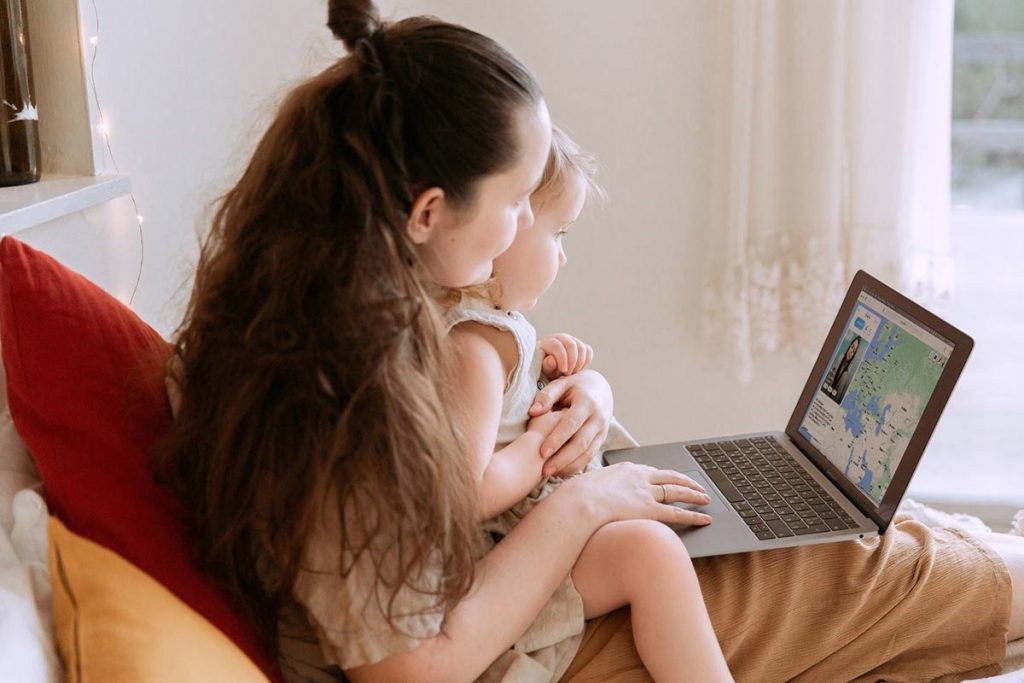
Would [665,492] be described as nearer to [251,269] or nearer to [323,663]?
[323,663]

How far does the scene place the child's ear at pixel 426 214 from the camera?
104 cm

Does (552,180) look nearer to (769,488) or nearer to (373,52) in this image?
(373,52)

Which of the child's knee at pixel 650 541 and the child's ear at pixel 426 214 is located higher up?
the child's ear at pixel 426 214

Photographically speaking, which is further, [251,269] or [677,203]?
[677,203]

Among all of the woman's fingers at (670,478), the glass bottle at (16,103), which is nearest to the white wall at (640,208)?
the woman's fingers at (670,478)

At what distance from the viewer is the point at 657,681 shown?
117 cm

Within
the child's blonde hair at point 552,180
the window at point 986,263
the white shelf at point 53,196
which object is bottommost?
the window at point 986,263

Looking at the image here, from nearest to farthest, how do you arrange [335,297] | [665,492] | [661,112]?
[335,297] → [665,492] → [661,112]

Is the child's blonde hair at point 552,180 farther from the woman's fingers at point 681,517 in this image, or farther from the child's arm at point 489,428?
the woman's fingers at point 681,517

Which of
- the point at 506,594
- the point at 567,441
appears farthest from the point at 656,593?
the point at 567,441

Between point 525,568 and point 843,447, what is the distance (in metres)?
0.54

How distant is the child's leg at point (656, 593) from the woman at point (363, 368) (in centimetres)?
4

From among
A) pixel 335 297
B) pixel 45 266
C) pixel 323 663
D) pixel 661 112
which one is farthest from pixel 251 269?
pixel 661 112

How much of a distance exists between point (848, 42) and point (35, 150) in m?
Result: 1.64
